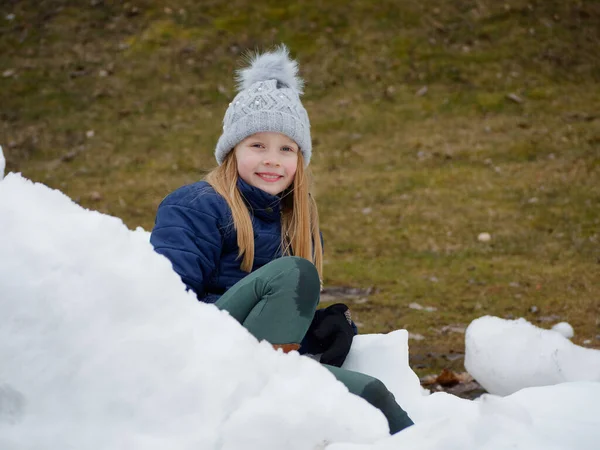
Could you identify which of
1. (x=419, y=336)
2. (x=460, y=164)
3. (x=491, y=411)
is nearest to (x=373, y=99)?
(x=460, y=164)

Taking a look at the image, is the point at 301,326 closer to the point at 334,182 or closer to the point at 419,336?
the point at 419,336

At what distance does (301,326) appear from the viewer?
2.68 metres

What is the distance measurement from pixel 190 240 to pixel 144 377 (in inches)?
50.5

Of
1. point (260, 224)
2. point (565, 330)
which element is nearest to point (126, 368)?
point (260, 224)

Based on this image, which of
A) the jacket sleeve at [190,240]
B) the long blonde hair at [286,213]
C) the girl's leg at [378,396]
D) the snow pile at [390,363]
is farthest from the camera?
the long blonde hair at [286,213]

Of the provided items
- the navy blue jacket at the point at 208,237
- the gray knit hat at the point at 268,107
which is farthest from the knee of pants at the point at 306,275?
the gray knit hat at the point at 268,107

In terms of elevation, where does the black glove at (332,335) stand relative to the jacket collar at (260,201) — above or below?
below

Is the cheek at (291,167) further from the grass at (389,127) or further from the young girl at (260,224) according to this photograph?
the grass at (389,127)

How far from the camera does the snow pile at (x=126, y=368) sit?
6.41 feet

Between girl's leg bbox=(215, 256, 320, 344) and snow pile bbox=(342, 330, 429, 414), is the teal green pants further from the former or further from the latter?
snow pile bbox=(342, 330, 429, 414)

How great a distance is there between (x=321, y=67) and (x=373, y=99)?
113 centimetres

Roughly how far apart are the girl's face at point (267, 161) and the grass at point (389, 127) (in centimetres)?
159

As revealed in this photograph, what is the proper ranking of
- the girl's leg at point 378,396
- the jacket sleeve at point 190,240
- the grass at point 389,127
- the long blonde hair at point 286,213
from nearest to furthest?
the girl's leg at point 378,396, the jacket sleeve at point 190,240, the long blonde hair at point 286,213, the grass at point 389,127

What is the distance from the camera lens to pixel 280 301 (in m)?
2.70
